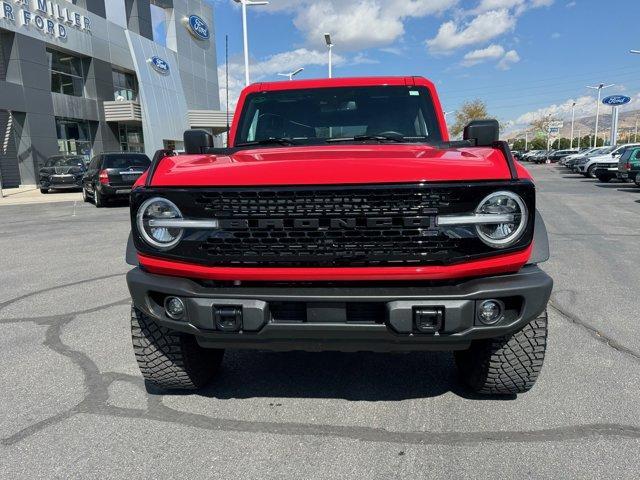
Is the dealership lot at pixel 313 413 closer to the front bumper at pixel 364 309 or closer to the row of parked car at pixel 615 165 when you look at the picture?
the front bumper at pixel 364 309

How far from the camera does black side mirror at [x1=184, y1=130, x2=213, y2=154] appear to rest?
3584 mm

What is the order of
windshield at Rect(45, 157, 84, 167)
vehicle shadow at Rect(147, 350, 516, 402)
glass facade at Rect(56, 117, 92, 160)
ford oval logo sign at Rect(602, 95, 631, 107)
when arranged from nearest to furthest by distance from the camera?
vehicle shadow at Rect(147, 350, 516, 402), windshield at Rect(45, 157, 84, 167), glass facade at Rect(56, 117, 92, 160), ford oval logo sign at Rect(602, 95, 631, 107)

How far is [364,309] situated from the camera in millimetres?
2346

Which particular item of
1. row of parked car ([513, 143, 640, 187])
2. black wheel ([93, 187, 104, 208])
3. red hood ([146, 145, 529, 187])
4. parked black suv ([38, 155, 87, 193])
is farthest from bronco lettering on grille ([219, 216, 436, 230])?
parked black suv ([38, 155, 87, 193])

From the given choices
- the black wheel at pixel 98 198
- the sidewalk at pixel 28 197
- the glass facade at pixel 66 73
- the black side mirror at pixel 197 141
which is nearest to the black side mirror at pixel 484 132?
the black side mirror at pixel 197 141

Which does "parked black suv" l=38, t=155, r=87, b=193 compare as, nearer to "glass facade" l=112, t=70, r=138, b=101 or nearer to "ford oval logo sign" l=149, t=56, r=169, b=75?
"glass facade" l=112, t=70, r=138, b=101

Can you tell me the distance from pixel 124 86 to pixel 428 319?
35.1 m

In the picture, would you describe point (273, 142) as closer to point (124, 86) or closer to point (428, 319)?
point (428, 319)

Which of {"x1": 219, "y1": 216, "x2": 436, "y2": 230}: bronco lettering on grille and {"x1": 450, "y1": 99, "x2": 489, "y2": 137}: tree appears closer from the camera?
{"x1": 219, "y1": 216, "x2": 436, "y2": 230}: bronco lettering on grille

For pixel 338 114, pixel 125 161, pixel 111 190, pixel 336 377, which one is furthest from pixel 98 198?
pixel 336 377

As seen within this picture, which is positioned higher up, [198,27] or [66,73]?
[198,27]

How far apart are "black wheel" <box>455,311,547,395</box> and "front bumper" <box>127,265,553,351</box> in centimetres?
37

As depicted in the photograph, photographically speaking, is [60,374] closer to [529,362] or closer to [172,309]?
[172,309]

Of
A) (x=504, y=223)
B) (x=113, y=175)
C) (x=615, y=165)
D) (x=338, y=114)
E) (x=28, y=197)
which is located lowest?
(x=28, y=197)
